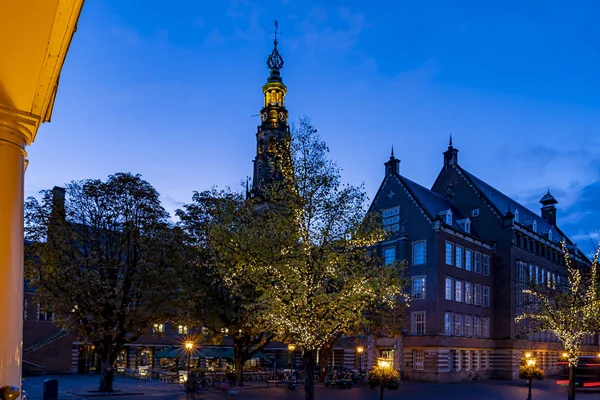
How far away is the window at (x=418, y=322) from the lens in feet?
173

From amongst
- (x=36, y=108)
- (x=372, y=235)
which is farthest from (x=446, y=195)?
(x=36, y=108)

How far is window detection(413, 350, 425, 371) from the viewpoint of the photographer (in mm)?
51688

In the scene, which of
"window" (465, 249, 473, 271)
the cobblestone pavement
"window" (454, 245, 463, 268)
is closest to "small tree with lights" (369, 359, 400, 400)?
the cobblestone pavement

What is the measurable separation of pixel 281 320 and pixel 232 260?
3525mm

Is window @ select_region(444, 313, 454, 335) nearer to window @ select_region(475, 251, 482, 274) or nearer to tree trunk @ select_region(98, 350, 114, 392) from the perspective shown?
window @ select_region(475, 251, 482, 274)

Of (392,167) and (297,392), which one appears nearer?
(297,392)

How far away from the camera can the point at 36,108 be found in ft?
16.9

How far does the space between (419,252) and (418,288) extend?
329cm

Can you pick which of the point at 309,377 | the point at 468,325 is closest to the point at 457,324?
the point at 468,325

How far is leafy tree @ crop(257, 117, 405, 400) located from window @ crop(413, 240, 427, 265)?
1288 inches

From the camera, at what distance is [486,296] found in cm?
5931

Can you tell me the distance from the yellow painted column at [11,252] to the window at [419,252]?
5060 cm

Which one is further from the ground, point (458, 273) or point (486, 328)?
point (458, 273)

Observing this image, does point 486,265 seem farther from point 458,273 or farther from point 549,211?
point 549,211
